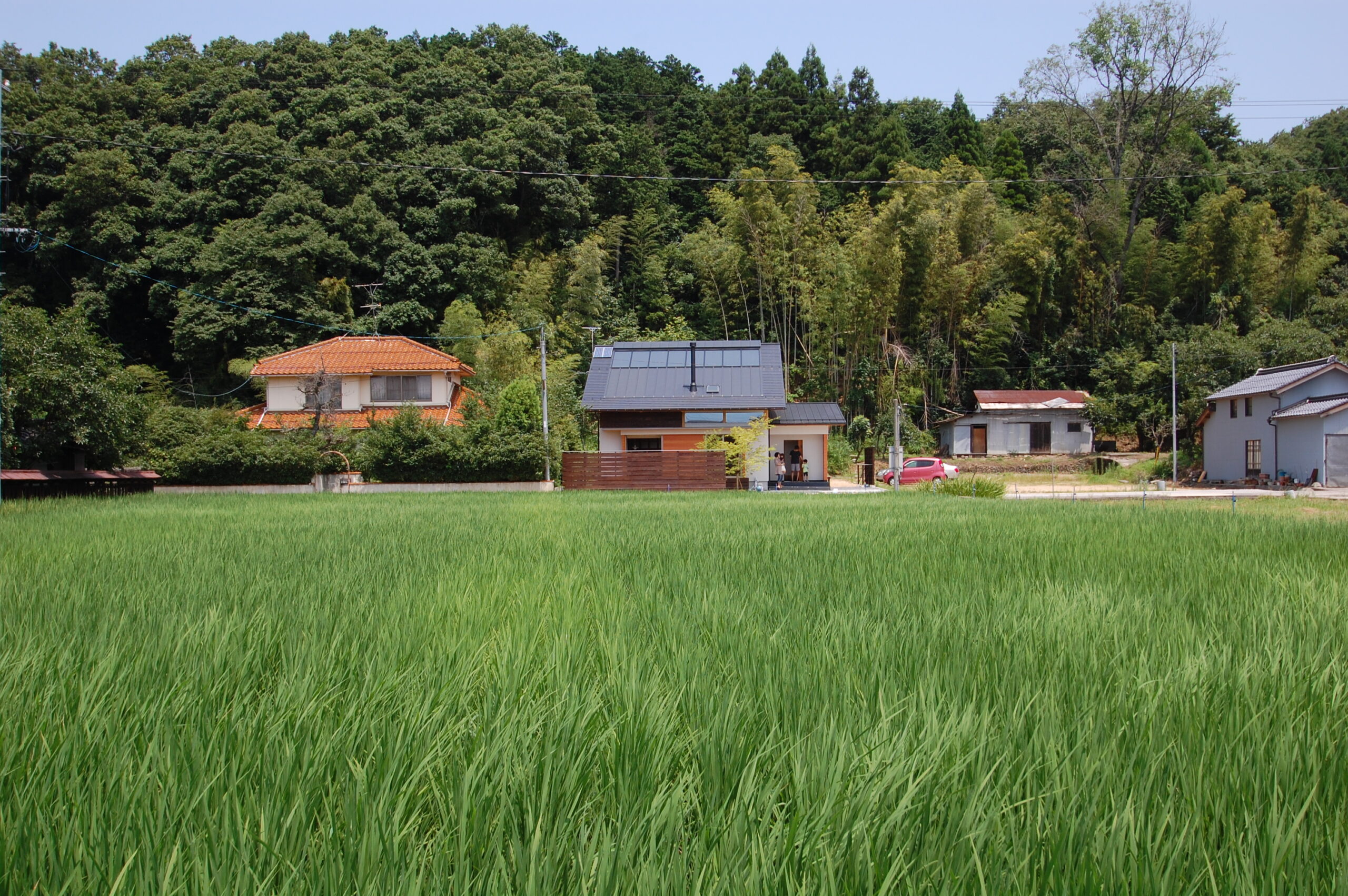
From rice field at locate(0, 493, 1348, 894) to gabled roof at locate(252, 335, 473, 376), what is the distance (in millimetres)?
25457

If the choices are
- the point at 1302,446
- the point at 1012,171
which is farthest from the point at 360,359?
the point at 1012,171

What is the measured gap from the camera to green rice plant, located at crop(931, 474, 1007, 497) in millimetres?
16484

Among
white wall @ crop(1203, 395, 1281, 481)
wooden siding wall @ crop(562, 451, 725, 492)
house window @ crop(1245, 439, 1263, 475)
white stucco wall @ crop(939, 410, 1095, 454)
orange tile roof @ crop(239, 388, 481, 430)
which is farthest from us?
white stucco wall @ crop(939, 410, 1095, 454)

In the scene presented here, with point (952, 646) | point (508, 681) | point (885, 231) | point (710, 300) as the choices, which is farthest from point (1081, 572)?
point (710, 300)

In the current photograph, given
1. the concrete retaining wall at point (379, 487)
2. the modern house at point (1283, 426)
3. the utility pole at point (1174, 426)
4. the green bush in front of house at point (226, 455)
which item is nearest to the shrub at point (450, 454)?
the concrete retaining wall at point (379, 487)

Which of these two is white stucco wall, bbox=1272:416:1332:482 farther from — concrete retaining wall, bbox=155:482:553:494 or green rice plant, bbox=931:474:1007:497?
concrete retaining wall, bbox=155:482:553:494

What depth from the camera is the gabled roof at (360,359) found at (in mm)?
27797

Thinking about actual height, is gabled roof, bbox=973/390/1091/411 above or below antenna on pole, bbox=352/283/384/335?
below

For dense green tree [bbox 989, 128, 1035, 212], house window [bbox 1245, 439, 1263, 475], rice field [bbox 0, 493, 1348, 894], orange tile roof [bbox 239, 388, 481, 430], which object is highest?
dense green tree [bbox 989, 128, 1035, 212]

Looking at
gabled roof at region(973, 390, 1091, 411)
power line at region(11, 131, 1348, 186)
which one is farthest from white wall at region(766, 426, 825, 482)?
power line at region(11, 131, 1348, 186)

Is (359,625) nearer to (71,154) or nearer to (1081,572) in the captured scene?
(1081,572)

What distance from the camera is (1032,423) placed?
31312mm

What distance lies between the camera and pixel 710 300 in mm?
36000

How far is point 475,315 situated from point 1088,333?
25.8 m
